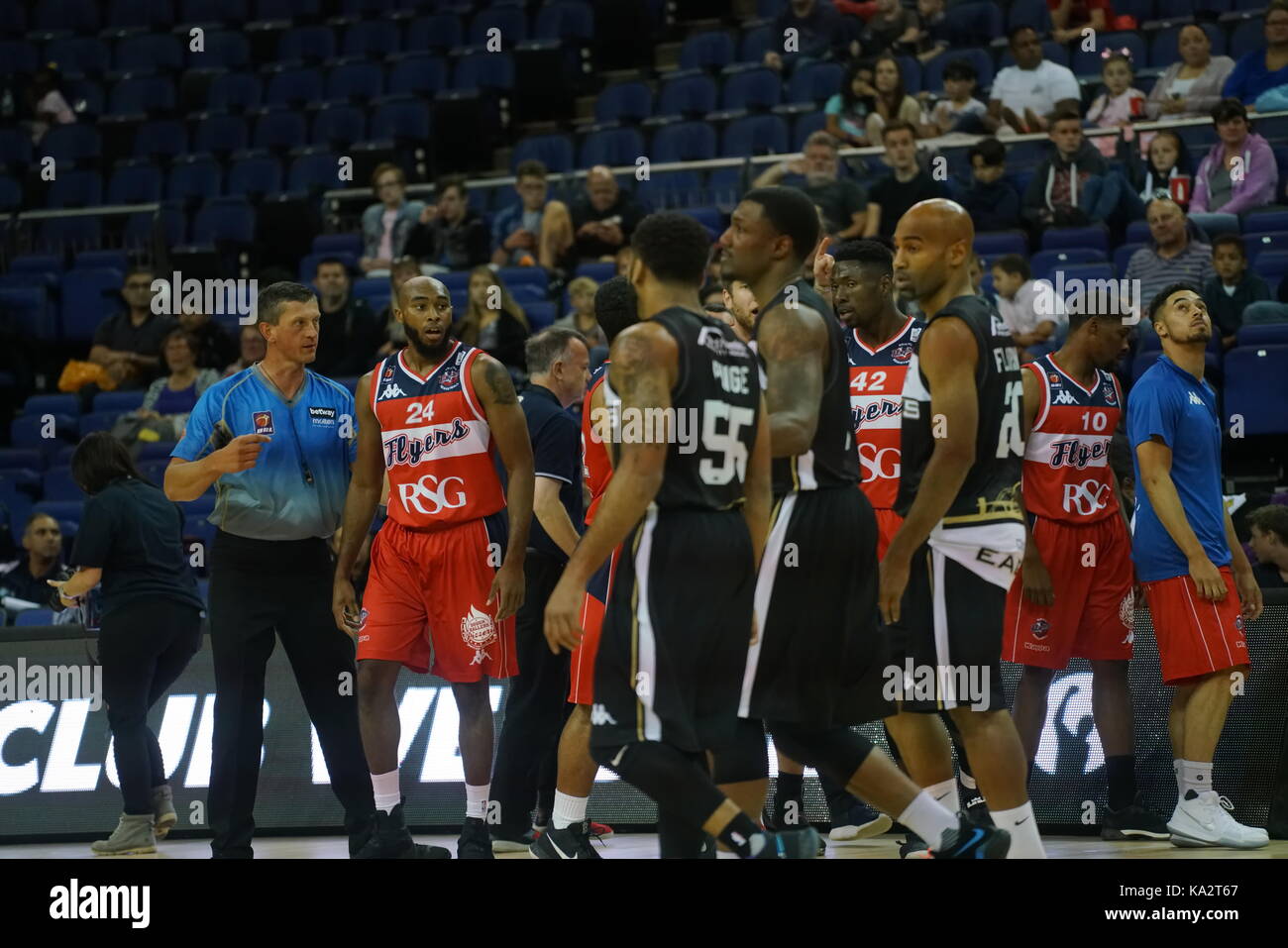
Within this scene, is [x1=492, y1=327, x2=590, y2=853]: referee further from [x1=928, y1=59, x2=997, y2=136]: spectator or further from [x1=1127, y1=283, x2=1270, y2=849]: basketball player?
[x1=928, y1=59, x2=997, y2=136]: spectator

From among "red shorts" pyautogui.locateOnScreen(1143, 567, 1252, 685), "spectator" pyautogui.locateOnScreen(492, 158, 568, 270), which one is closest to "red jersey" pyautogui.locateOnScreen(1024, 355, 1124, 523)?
"red shorts" pyautogui.locateOnScreen(1143, 567, 1252, 685)

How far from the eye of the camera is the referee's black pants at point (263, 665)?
665 centimetres

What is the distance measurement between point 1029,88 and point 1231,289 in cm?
350

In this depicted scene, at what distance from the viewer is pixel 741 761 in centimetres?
501

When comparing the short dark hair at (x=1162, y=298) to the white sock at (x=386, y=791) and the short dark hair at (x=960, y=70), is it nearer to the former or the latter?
the white sock at (x=386, y=791)

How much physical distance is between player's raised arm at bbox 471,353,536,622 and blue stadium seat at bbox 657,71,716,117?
353 inches

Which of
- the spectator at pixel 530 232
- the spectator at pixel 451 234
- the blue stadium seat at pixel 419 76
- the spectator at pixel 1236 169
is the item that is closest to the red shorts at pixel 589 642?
the spectator at pixel 1236 169

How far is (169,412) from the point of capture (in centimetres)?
1275

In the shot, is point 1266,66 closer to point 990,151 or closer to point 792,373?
point 990,151

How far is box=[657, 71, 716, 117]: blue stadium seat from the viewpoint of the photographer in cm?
1525

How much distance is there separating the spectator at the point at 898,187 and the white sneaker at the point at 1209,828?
18.1ft

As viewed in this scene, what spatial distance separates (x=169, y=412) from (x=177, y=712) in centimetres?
454
